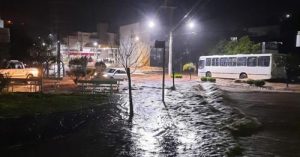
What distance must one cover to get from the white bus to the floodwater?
1804 centimetres

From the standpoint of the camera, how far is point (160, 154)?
9.25 m

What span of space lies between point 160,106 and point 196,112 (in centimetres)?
221

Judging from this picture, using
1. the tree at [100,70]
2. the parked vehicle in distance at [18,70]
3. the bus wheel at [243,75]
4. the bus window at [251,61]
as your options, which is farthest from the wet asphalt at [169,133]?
the bus wheel at [243,75]

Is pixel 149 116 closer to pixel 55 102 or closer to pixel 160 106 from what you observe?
pixel 160 106

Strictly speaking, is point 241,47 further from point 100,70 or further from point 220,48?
point 100,70

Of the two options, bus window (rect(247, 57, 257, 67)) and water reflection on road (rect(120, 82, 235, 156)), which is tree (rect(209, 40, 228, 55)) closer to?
bus window (rect(247, 57, 257, 67))

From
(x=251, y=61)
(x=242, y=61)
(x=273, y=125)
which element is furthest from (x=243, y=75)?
(x=273, y=125)

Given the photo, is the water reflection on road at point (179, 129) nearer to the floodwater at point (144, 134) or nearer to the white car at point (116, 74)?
the floodwater at point (144, 134)

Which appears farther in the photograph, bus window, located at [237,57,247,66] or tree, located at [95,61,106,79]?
bus window, located at [237,57,247,66]

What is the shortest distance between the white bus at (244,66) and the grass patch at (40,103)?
21.0 metres

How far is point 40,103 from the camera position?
14156 millimetres

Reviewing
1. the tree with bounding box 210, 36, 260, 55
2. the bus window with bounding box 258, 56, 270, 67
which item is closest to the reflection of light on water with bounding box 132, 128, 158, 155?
the bus window with bounding box 258, 56, 270, 67

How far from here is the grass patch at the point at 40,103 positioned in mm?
12258

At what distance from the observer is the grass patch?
40.2ft
